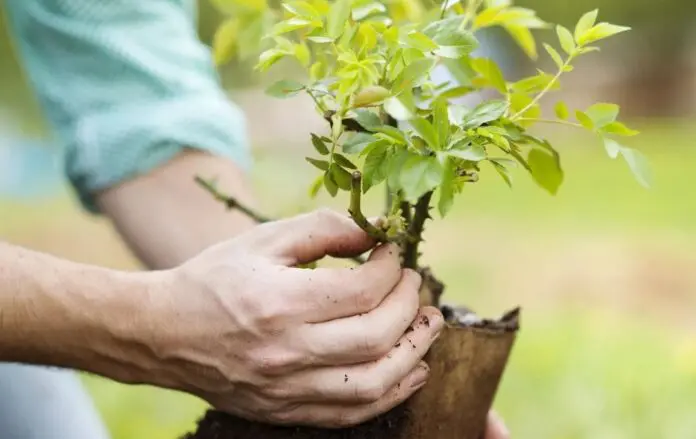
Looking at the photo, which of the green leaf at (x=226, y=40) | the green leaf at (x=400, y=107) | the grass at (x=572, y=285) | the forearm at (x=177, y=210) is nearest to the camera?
the green leaf at (x=400, y=107)

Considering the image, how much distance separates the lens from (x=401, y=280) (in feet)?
2.61

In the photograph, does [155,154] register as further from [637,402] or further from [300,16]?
[637,402]

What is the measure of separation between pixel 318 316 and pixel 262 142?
642 cm

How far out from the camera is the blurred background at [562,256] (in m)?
1.82

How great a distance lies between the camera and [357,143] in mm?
703

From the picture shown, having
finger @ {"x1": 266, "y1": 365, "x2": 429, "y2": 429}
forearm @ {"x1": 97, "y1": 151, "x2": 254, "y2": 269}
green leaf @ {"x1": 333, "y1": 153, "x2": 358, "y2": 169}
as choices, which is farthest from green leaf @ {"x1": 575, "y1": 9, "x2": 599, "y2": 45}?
forearm @ {"x1": 97, "y1": 151, "x2": 254, "y2": 269}

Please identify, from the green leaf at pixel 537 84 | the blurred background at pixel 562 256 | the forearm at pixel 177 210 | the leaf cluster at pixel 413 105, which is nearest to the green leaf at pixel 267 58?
the leaf cluster at pixel 413 105

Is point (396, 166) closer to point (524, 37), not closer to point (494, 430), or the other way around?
point (524, 37)

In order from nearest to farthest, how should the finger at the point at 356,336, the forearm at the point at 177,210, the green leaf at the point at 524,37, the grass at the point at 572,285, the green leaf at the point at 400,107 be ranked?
the green leaf at the point at 400,107 → the finger at the point at 356,336 → the green leaf at the point at 524,37 → the forearm at the point at 177,210 → the grass at the point at 572,285

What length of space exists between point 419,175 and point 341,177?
0.10m

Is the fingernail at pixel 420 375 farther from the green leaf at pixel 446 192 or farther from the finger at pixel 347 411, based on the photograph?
the green leaf at pixel 446 192

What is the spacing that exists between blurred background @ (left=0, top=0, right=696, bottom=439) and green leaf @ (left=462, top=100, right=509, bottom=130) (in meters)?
0.37

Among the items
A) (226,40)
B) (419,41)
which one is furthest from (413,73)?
(226,40)

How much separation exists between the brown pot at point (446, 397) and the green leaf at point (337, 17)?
30cm
